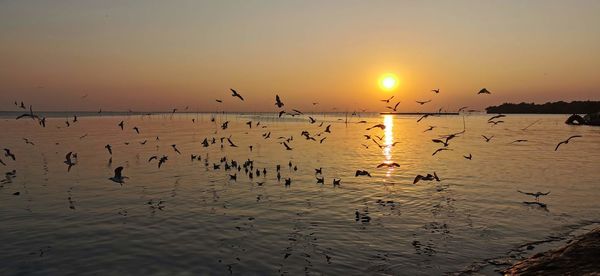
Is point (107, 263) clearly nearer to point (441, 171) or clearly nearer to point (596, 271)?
point (596, 271)

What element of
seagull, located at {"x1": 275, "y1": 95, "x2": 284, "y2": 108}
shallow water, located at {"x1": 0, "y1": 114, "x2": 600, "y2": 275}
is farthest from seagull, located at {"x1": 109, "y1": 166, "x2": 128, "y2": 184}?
seagull, located at {"x1": 275, "y1": 95, "x2": 284, "y2": 108}

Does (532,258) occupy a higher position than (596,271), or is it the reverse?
(596,271)

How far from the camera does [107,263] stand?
12.1 meters

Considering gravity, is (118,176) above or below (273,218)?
above

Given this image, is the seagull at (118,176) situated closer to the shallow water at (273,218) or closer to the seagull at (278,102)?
the shallow water at (273,218)

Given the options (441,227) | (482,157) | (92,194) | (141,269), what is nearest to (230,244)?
(141,269)

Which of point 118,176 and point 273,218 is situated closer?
point 273,218

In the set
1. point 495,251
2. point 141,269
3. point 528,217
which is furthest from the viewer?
point 528,217

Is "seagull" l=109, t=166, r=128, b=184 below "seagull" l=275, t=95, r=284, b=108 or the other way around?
below

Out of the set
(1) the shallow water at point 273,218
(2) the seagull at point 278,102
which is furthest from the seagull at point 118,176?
(2) the seagull at point 278,102

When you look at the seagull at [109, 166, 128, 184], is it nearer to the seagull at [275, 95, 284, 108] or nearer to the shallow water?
the shallow water

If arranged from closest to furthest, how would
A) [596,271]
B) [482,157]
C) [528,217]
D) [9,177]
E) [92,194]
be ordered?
[596,271]
[528,217]
[92,194]
[9,177]
[482,157]

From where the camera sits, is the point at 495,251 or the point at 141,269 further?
the point at 495,251

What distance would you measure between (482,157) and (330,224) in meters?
27.5
